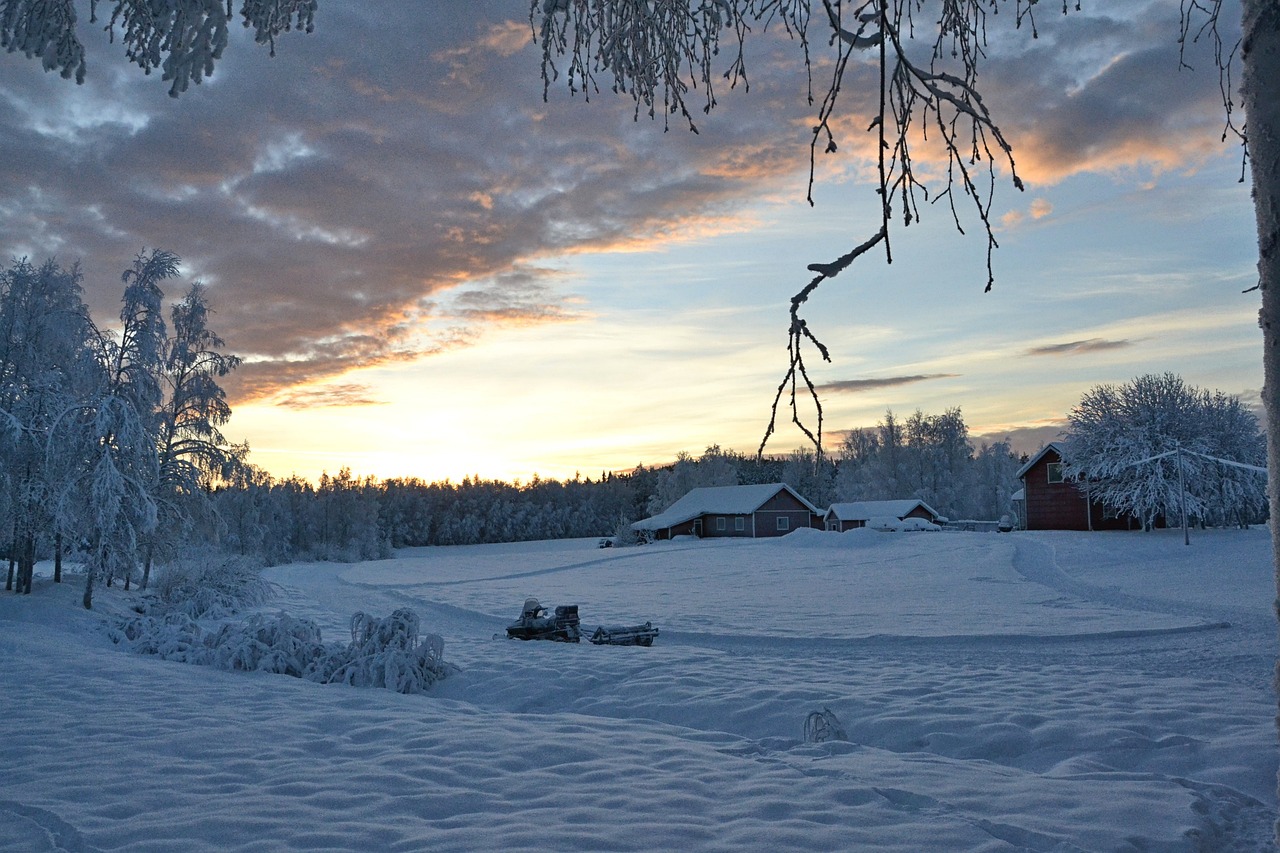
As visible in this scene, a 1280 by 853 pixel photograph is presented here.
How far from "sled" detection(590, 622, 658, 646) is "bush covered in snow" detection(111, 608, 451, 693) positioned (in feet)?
12.5

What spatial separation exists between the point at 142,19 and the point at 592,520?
11768cm

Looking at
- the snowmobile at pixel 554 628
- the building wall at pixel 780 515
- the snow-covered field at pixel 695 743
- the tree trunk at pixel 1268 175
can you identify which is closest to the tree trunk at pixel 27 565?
the snow-covered field at pixel 695 743

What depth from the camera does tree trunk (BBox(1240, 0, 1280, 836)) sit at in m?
2.38

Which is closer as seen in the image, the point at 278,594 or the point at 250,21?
the point at 250,21

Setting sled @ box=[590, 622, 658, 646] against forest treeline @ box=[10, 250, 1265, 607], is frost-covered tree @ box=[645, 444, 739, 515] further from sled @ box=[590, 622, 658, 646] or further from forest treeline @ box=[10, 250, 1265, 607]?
sled @ box=[590, 622, 658, 646]

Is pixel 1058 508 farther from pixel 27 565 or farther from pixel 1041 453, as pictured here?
pixel 27 565

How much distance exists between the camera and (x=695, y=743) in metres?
7.79

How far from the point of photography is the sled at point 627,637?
15.4 m

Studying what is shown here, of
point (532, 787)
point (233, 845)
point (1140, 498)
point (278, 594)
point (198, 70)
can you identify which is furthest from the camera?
point (1140, 498)

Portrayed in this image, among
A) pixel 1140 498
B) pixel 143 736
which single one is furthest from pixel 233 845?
pixel 1140 498

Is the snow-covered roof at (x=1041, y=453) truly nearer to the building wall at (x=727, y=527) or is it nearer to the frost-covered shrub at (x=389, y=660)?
the building wall at (x=727, y=527)

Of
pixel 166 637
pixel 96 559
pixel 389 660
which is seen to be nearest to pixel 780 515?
pixel 96 559

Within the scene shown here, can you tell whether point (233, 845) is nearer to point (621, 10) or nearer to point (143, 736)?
point (143, 736)

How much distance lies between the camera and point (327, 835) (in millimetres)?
4969
